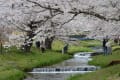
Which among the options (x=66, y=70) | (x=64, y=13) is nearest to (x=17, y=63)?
(x=66, y=70)

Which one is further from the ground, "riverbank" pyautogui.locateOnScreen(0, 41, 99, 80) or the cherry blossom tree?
the cherry blossom tree

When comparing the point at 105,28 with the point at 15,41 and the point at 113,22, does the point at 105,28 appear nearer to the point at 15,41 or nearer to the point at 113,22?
the point at 113,22

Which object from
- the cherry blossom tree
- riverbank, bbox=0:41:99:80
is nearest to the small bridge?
riverbank, bbox=0:41:99:80

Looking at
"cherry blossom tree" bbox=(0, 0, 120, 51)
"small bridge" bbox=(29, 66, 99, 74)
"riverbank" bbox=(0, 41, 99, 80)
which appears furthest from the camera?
"small bridge" bbox=(29, 66, 99, 74)

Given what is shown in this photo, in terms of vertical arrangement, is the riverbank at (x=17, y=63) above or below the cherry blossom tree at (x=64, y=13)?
below

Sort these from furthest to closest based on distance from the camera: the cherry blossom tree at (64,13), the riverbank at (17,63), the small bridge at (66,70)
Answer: the small bridge at (66,70)
the riverbank at (17,63)
the cherry blossom tree at (64,13)

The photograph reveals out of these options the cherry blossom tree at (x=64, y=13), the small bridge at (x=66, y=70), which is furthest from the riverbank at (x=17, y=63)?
the cherry blossom tree at (x=64, y=13)

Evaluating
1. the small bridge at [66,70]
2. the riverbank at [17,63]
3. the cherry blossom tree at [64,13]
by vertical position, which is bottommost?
the small bridge at [66,70]

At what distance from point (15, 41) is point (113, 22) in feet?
15.3

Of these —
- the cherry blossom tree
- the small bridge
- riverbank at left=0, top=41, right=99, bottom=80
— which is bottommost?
the small bridge

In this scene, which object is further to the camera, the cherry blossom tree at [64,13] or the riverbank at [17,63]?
the riverbank at [17,63]

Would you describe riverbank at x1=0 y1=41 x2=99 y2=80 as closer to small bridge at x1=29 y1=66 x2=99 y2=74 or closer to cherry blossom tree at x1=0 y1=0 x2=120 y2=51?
small bridge at x1=29 y1=66 x2=99 y2=74

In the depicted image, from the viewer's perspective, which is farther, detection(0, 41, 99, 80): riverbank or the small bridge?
the small bridge

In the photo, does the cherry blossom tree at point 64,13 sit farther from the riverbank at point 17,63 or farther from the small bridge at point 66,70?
the small bridge at point 66,70
